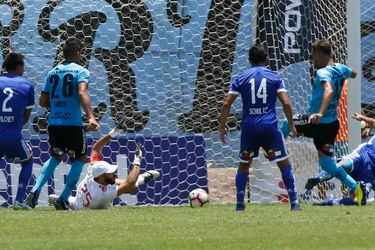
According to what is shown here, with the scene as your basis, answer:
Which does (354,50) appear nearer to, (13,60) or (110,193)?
(110,193)

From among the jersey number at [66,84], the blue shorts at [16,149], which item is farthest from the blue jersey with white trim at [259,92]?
the blue shorts at [16,149]

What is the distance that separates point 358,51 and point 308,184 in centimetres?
232

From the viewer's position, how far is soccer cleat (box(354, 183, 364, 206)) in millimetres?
12906

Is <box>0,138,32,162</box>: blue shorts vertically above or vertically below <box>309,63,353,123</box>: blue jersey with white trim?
below

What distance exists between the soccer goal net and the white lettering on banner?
0.01 meters

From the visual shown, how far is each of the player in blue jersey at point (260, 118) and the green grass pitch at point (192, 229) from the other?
43cm


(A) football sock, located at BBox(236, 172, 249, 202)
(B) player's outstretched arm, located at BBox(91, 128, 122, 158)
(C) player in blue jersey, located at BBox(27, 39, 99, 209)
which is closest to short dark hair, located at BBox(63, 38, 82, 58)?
(C) player in blue jersey, located at BBox(27, 39, 99, 209)

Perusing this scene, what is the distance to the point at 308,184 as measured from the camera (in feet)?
44.3

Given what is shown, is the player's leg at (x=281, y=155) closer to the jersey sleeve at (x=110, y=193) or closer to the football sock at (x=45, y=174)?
the jersey sleeve at (x=110, y=193)

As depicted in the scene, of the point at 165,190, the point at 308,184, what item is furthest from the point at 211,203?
the point at 308,184

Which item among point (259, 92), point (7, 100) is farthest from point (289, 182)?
point (7, 100)

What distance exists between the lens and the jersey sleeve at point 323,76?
41.2ft

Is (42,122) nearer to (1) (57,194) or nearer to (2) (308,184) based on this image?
(1) (57,194)

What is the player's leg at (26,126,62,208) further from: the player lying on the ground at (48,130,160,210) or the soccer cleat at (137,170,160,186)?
the soccer cleat at (137,170,160,186)
